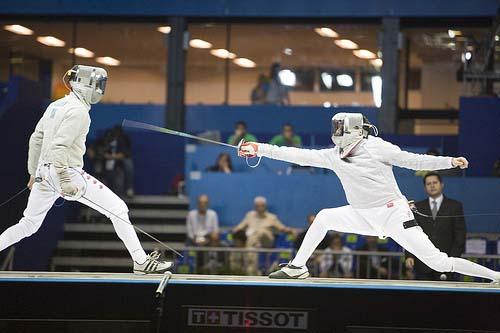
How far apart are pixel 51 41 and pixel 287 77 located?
3.25 metres

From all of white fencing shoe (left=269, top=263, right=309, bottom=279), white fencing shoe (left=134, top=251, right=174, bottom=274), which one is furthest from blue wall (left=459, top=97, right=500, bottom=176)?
white fencing shoe (left=134, top=251, right=174, bottom=274)

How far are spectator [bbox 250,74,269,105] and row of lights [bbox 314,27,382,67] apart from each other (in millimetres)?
979

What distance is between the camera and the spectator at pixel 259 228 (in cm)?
1058

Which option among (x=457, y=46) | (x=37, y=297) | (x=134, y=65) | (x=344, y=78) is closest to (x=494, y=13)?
(x=457, y=46)

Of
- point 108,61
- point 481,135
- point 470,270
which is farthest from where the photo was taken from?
point 108,61

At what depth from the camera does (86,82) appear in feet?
28.6

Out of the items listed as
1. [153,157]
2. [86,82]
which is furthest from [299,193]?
[153,157]

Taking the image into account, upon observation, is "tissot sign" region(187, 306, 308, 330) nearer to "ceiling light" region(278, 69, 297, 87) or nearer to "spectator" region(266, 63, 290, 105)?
"spectator" region(266, 63, 290, 105)

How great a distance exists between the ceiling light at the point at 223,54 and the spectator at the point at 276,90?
0.60m

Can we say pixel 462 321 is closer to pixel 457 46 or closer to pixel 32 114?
pixel 32 114

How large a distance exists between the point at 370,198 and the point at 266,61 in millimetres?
8153

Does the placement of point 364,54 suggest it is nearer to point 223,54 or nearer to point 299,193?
point 223,54

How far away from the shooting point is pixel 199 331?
8.48m

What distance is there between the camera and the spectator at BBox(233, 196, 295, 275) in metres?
10.6
